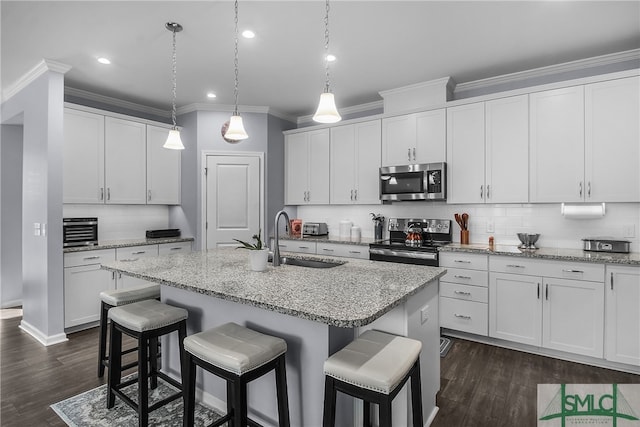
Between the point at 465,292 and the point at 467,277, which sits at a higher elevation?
the point at 467,277

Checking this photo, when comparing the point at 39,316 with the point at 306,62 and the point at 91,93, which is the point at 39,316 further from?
the point at 306,62

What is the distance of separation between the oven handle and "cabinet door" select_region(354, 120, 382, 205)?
729 millimetres

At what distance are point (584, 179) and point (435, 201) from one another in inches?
55.4

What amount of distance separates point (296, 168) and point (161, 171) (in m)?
1.87

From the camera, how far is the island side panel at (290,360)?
174 cm

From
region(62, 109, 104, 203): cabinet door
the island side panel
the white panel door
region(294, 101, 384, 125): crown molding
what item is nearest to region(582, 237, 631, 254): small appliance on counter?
the island side panel

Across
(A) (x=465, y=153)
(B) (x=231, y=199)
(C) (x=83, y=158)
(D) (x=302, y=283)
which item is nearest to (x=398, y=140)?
(A) (x=465, y=153)

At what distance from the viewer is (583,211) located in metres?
3.21

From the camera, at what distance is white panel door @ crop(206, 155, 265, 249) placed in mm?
4762

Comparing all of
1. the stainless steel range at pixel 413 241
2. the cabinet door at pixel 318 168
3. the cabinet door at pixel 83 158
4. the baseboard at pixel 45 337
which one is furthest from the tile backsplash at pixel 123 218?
the stainless steel range at pixel 413 241

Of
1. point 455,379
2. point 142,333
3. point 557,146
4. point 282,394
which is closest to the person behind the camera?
point 282,394

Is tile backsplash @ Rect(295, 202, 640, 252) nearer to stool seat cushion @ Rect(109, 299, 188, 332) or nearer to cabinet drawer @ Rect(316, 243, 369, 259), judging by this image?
cabinet drawer @ Rect(316, 243, 369, 259)

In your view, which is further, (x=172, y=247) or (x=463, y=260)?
(x=172, y=247)

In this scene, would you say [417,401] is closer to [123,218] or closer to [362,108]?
[362,108]
